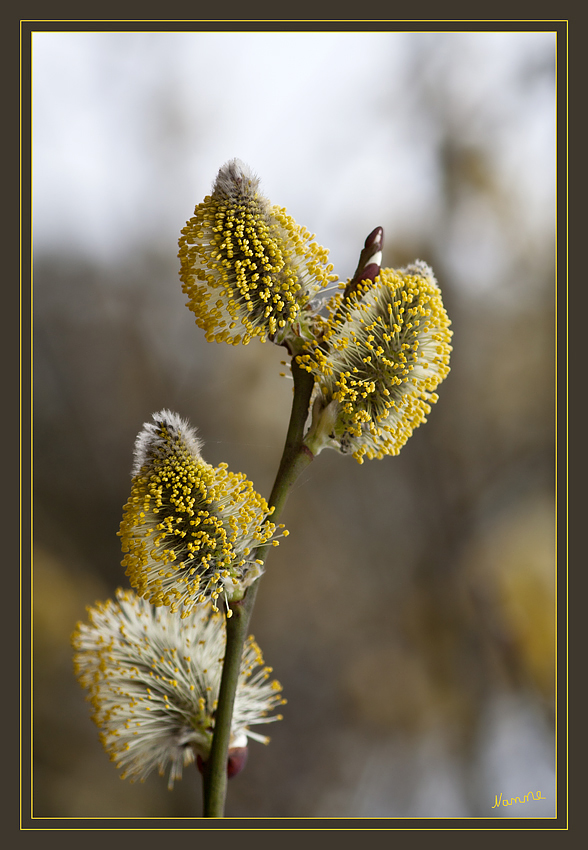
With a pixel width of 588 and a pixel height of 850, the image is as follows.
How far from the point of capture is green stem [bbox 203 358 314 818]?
578mm

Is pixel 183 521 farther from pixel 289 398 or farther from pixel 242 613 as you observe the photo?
pixel 289 398

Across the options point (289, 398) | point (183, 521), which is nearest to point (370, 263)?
point (183, 521)

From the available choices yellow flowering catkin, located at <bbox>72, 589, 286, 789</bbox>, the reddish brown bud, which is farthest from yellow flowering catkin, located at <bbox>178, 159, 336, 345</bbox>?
yellow flowering catkin, located at <bbox>72, 589, 286, 789</bbox>

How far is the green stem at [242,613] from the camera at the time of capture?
0.58 meters

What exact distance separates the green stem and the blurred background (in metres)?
0.39

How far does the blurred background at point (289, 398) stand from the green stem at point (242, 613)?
15.4 inches

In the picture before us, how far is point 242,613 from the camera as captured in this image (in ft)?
1.89

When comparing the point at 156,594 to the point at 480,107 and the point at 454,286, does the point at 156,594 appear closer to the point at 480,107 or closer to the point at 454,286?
the point at 454,286

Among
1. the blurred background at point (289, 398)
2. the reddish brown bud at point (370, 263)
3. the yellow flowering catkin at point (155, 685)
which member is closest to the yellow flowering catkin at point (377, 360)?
the reddish brown bud at point (370, 263)
